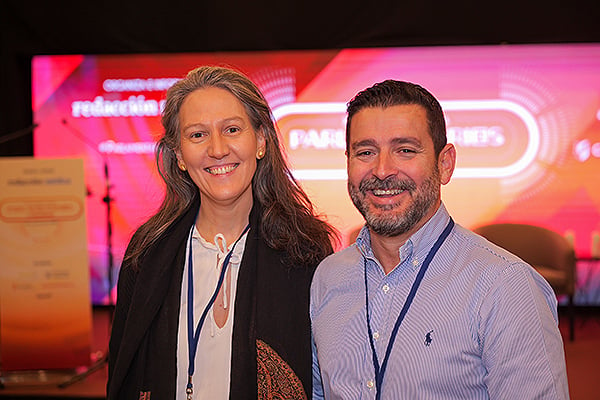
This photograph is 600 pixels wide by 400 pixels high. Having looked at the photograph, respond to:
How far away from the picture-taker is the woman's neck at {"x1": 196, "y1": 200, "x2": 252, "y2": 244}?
2.25 m

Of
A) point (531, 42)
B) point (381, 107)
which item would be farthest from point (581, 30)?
point (381, 107)

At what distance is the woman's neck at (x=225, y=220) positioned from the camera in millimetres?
2250

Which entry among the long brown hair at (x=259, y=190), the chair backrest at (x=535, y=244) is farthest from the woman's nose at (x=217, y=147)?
the chair backrest at (x=535, y=244)

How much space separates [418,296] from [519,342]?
1.02ft

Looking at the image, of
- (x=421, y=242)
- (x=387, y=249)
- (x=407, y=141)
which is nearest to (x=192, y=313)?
(x=387, y=249)

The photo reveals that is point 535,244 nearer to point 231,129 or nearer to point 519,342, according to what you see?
point 231,129

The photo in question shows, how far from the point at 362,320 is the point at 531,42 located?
519cm

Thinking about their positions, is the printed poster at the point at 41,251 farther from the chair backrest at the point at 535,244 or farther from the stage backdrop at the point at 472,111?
the chair backrest at the point at 535,244

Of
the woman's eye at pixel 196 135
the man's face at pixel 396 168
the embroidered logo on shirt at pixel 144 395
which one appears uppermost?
the woman's eye at pixel 196 135

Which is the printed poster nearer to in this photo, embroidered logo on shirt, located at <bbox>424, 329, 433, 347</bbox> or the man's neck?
the man's neck

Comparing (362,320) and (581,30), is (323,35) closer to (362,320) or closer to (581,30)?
(581,30)

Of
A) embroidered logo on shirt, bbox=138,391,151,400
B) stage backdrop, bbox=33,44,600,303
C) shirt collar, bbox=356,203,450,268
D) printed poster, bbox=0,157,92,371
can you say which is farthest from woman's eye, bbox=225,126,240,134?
stage backdrop, bbox=33,44,600,303

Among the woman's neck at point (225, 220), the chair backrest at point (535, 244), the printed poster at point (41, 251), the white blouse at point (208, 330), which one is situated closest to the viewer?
the white blouse at point (208, 330)

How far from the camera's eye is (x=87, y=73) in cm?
704
